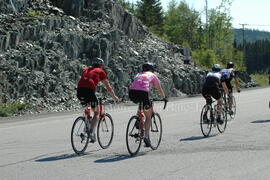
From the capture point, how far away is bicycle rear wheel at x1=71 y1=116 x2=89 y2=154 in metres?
9.52

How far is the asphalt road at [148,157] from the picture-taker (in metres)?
7.43

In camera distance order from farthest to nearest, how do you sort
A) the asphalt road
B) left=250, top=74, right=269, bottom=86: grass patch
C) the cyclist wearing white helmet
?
left=250, top=74, right=269, bottom=86: grass patch → the cyclist wearing white helmet → the asphalt road

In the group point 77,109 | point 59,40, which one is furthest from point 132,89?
point 59,40

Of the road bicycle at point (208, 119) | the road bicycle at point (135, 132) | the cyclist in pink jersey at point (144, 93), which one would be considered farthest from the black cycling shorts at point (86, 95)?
the road bicycle at point (208, 119)

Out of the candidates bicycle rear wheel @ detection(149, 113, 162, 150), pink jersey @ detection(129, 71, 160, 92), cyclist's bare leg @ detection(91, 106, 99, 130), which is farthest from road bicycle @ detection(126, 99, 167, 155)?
cyclist's bare leg @ detection(91, 106, 99, 130)

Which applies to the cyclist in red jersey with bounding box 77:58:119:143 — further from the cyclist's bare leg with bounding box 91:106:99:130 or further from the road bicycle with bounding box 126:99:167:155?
the road bicycle with bounding box 126:99:167:155

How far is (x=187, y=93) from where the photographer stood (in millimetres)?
35594

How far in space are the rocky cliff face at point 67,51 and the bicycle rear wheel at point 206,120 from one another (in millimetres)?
11940

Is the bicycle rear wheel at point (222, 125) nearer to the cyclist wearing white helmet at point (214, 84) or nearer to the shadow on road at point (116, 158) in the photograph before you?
the cyclist wearing white helmet at point (214, 84)

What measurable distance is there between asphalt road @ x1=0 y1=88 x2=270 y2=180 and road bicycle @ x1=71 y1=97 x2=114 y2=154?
18 cm

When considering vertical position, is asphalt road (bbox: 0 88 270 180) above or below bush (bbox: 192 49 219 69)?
below

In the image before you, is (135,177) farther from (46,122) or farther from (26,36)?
(26,36)

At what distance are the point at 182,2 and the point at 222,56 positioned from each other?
13.0 metres

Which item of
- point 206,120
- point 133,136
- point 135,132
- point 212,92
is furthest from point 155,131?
point 212,92
